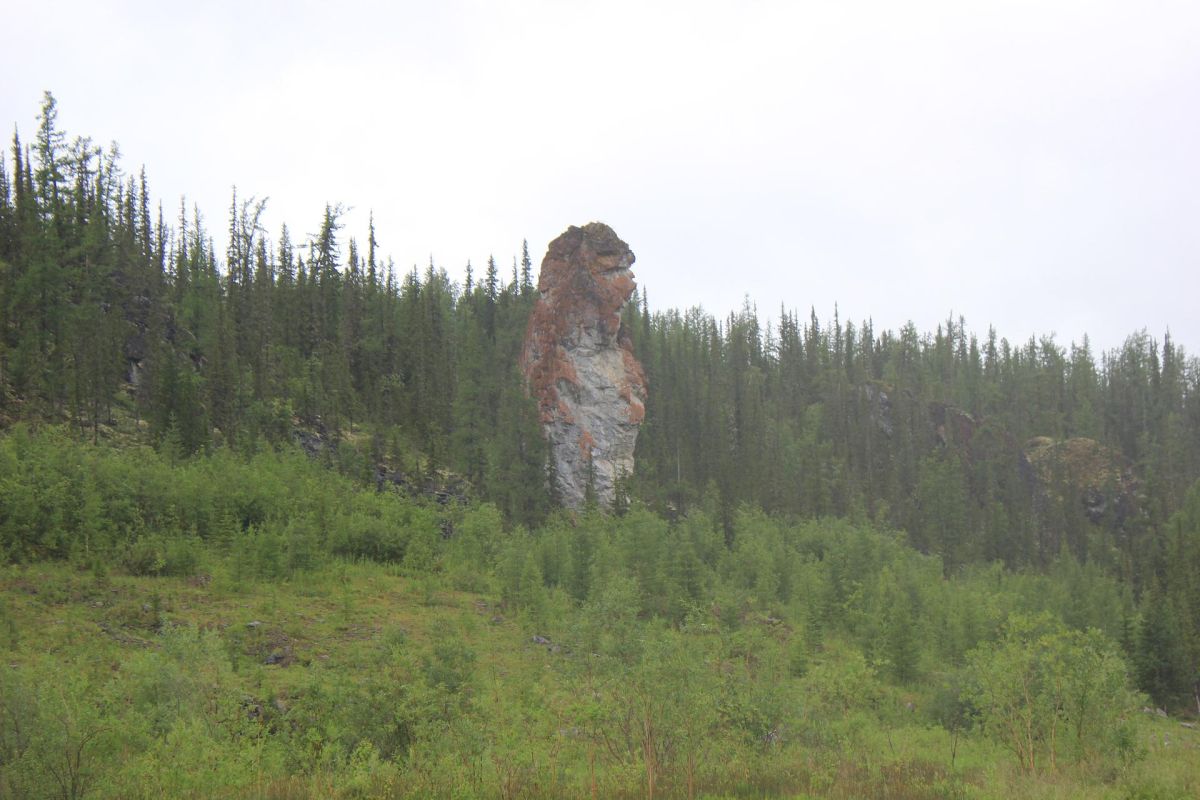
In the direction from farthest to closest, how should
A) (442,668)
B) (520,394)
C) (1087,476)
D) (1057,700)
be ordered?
(1087,476)
(520,394)
(1057,700)
(442,668)

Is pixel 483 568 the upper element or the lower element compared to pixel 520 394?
lower

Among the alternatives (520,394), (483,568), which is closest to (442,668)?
(483,568)

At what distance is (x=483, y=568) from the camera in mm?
40875

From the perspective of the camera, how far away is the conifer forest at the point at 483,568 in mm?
17109

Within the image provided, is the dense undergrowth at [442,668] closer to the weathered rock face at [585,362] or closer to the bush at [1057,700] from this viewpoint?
the bush at [1057,700]

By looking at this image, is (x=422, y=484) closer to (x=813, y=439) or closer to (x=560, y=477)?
(x=560, y=477)

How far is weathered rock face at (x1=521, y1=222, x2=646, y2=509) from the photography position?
66562 mm

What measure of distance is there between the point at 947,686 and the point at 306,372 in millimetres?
42642

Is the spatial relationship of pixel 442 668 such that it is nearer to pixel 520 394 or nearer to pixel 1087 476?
pixel 520 394

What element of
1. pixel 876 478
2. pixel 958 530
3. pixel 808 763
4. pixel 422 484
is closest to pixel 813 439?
pixel 876 478

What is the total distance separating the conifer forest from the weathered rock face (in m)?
2.52

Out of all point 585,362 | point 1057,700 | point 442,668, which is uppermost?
point 585,362

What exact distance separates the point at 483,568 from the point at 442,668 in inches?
907

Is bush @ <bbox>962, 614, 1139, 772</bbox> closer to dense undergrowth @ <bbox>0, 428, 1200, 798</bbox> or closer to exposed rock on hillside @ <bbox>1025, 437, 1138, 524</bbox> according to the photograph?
dense undergrowth @ <bbox>0, 428, 1200, 798</bbox>
